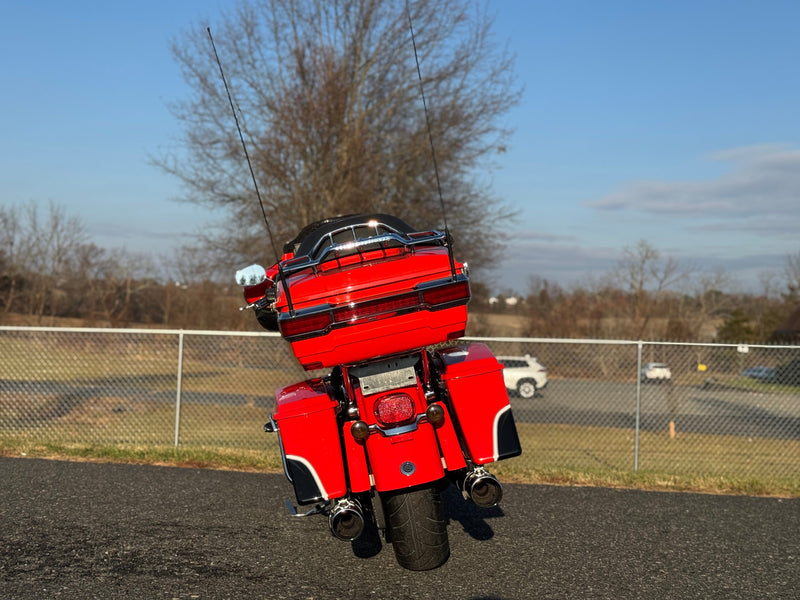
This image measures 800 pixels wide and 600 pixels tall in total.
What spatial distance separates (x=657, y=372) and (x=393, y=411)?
7.25 meters

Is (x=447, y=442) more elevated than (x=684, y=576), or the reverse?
(x=447, y=442)

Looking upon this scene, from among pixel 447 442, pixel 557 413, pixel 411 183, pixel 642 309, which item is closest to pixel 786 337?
pixel 642 309

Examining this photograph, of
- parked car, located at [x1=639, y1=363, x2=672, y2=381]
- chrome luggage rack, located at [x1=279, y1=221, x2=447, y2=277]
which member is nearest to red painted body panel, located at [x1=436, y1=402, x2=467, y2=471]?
chrome luggage rack, located at [x1=279, y1=221, x2=447, y2=277]

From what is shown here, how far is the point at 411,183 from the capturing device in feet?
59.0

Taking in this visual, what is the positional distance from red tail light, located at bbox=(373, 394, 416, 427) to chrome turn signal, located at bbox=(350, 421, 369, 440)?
0.36 ft

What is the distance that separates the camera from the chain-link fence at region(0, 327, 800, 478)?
9.37 meters

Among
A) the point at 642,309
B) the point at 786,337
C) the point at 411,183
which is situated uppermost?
the point at 411,183

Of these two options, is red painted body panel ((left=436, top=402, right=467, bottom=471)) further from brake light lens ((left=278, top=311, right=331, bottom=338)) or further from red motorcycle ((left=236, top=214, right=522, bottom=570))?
brake light lens ((left=278, top=311, right=331, bottom=338))

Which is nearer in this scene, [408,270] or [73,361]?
[408,270]

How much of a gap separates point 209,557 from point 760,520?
4550 millimetres

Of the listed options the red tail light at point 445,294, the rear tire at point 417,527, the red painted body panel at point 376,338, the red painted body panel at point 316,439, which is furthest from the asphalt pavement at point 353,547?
the red tail light at point 445,294

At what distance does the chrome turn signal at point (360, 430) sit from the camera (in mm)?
4145

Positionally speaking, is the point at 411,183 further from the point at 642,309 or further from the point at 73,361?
the point at 642,309

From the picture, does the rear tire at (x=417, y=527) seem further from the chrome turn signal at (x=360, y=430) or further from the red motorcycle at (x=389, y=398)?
the chrome turn signal at (x=360, y=430)
